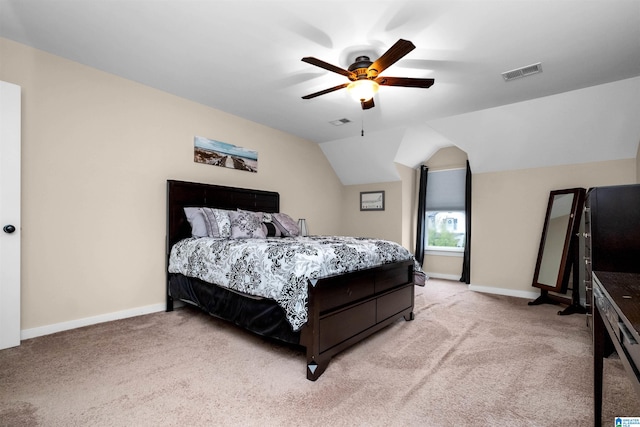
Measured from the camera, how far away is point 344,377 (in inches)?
81.3

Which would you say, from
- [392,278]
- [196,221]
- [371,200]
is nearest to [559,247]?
[392,278]

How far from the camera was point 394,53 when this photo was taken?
7.23ft

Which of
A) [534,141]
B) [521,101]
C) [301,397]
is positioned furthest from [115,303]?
[534,141]

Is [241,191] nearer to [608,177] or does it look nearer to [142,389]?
[142,389]

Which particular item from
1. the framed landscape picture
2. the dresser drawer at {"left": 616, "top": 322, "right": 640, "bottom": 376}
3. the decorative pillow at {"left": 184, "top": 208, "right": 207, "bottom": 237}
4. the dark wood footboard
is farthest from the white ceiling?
the dresser drawer at {"left": 616, "top": 322, "right": 640, "bottom": 376}

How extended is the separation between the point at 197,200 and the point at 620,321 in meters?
3.81

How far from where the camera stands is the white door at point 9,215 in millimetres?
2451

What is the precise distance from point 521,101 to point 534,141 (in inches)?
26.9

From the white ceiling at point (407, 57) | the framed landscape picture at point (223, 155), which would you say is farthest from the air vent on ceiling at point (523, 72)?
the framed landscape picture at point (223, 155)

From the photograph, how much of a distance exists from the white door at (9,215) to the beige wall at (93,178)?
160 mm

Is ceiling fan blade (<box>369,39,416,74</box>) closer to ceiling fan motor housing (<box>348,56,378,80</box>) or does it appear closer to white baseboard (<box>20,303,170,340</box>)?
ceiling fan motor housing (<box>348,56,378,80</box>)

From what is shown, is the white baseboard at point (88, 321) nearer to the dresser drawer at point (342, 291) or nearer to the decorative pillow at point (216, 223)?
the decorative pillow at point (216, 223)

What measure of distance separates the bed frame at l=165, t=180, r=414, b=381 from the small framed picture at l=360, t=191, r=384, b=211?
282 cm

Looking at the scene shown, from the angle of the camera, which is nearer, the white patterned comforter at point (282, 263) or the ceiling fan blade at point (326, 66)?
the white patterned comforter at point (282, 263)
